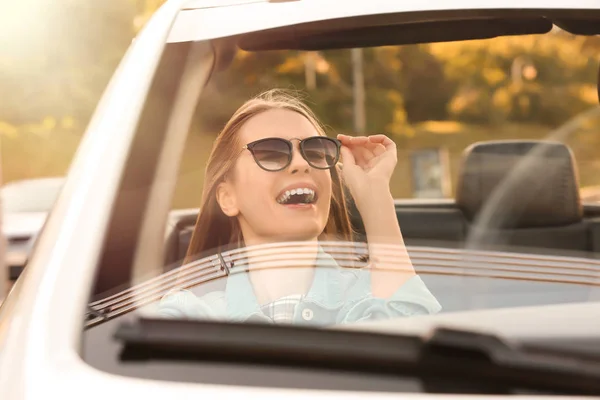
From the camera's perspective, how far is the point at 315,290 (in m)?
1.44

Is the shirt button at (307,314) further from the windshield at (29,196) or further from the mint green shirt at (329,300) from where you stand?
the windshield at (29,196)

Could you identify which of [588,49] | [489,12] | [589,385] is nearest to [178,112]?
[489,12]

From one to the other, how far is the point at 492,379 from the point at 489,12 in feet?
3.14

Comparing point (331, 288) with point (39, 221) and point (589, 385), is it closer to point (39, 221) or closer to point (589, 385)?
point (589, 385)

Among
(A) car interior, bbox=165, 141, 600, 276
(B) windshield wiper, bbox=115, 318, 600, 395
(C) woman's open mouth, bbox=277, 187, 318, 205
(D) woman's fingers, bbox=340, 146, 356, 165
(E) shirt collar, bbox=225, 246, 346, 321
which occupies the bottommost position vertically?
(B) windshield wiper, bbox=115, 318, 600, 395

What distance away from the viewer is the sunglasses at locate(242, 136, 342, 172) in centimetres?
159

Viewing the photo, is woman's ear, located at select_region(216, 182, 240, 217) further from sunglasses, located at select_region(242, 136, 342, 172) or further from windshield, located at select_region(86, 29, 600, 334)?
sunglasses, located at select_region(242, 136, 342, 172)

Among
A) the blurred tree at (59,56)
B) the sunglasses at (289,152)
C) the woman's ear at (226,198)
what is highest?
the blurred tree at (59,56)

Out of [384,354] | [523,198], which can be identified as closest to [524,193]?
[523,198]

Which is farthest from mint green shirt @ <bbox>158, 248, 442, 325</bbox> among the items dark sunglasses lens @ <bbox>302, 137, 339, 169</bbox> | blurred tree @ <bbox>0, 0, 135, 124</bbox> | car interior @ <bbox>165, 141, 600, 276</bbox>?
blurred tree @ <bbox>0, 0, 135, 124</bbox>

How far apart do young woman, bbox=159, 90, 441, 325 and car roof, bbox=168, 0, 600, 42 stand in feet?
0.60

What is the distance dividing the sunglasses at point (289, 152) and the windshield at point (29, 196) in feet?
21.4

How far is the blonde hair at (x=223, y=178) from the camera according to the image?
1584mm

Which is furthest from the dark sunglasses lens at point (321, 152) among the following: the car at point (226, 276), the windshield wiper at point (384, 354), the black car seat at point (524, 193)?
the black car seat at point (524, 193)
